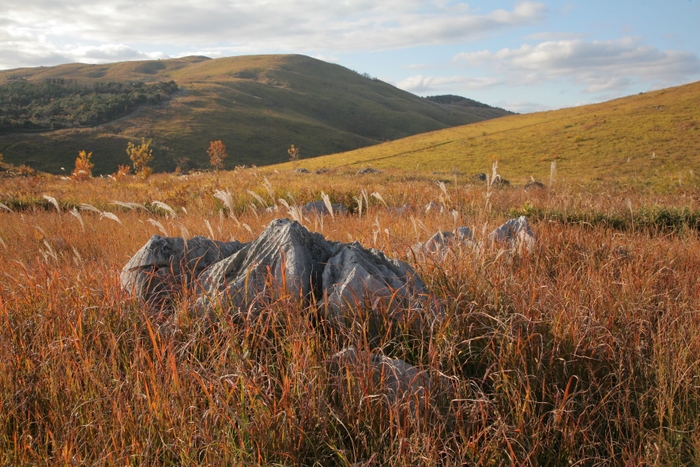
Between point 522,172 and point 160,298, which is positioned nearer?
point 160,298

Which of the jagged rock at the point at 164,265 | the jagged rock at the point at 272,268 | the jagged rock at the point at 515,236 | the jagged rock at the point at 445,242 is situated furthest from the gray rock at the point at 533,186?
the jagged rock at the point at 164,265

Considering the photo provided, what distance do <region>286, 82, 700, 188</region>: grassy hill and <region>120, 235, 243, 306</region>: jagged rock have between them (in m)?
23.0

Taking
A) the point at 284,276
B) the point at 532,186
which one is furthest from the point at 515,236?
the point at 532,186

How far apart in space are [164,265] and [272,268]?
41.0 inches

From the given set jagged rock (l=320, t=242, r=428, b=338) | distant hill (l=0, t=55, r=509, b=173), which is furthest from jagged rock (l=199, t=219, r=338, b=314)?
distant hill (l=0, t=55, r=509, b=173)

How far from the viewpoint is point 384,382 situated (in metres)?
2.41

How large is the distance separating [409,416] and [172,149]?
78.8 meters

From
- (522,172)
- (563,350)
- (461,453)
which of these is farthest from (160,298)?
(522,172)

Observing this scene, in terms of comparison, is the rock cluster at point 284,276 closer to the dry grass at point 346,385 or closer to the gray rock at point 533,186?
the dry grass at point 346,385

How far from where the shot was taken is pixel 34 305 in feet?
11.2

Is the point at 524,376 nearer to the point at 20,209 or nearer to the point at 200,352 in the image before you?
the point at 200,352

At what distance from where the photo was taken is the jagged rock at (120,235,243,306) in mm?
3443

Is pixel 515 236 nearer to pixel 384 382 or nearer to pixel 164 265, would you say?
pixel 384 382

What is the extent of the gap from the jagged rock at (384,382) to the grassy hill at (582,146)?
23.1m
